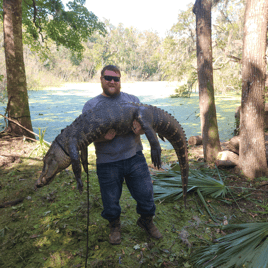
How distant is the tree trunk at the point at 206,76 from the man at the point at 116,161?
3.43 meters

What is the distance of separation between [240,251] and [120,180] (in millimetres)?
1452

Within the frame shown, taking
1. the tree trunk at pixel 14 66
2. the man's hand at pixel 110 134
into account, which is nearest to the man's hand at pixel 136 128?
the man's hand at pixel 110 134

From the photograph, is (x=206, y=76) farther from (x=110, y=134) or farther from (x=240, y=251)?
(x=240, y=251)

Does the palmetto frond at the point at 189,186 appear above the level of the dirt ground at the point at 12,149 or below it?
below

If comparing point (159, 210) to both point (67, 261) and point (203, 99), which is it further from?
point (203, 99)

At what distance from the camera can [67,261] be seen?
2205 mm

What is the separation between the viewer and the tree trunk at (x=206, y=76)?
5.00 meters

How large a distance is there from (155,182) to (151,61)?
4591cm

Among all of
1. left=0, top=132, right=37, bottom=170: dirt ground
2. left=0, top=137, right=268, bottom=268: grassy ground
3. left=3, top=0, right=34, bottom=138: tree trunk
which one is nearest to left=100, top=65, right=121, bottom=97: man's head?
left=0, top=137, right=268, bottom=268: grassy ground

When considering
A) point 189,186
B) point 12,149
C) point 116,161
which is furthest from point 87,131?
point 12,149

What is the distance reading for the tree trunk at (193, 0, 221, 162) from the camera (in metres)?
5.00

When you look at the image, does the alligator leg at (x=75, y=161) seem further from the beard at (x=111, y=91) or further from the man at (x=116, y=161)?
the beard at (x=111, y=91)

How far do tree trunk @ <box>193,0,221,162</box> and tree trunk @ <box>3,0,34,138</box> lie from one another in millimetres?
4912

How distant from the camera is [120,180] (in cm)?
232
